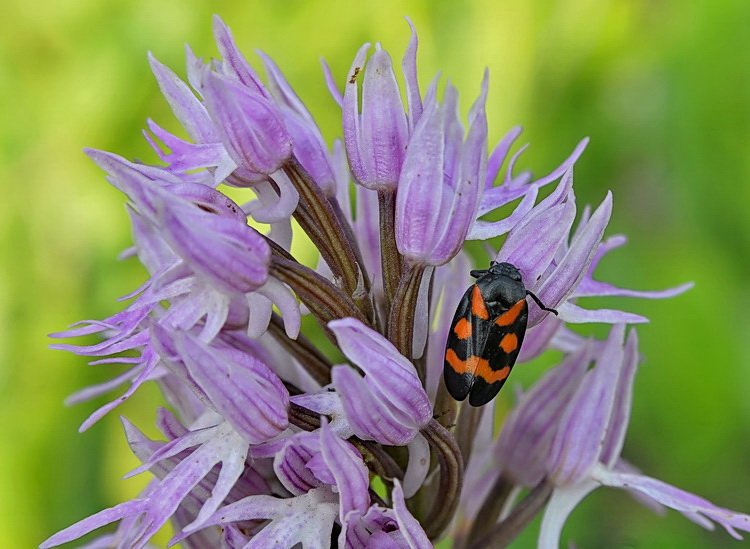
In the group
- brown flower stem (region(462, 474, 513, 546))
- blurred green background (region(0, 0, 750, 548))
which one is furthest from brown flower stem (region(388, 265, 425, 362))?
blurred green background (region(0, 0, 750, 548))

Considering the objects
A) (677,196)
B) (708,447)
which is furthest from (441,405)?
(677,196)

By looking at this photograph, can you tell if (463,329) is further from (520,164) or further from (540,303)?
(520,164)

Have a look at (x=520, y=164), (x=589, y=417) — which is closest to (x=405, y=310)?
(x=589, y=417)

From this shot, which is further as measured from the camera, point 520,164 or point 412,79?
point 520,164

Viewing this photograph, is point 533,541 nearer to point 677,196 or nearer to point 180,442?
point 677,196

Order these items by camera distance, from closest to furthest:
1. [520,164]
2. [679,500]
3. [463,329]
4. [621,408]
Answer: [463,329], [679,500], [621,408], [520,164]

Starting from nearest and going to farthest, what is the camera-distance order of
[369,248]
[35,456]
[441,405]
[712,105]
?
[441,405], [369,248], [35,456], [712,105]

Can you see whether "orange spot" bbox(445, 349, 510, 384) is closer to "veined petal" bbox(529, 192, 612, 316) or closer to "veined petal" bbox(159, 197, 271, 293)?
"veined petal" bbox(529, 192, 612, 316)
